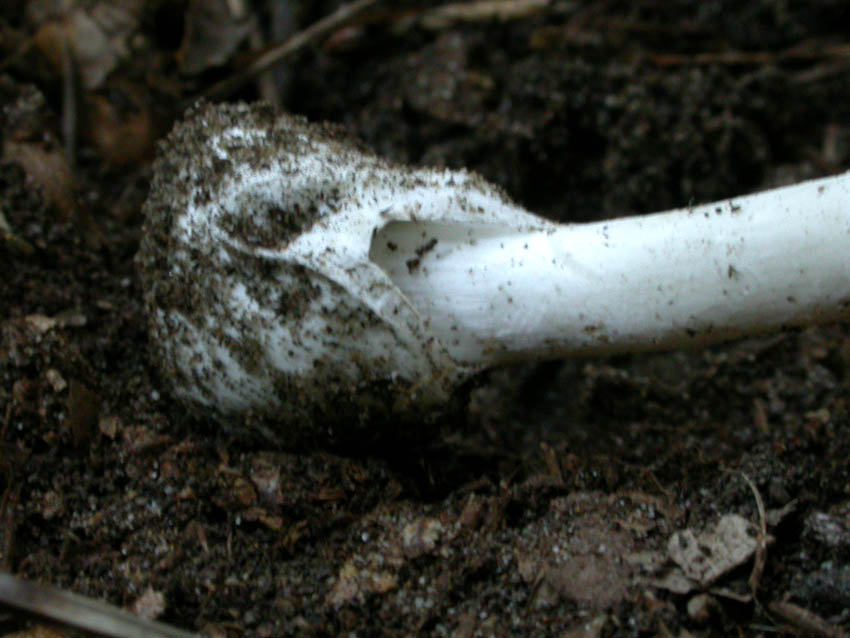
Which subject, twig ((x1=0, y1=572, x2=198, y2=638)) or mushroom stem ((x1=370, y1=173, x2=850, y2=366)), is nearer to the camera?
twig ((x1=0, y1=572, x2=198, y2=638))

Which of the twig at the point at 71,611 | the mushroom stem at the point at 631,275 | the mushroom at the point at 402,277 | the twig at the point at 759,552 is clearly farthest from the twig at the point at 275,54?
the twig at the point at 759,552

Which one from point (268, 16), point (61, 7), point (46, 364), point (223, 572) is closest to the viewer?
point (223, 572)

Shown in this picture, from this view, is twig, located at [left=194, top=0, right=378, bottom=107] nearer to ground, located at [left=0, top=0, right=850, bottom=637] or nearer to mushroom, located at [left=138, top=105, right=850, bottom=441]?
ground, located at [left=0, top=0, right=850, bottom=637]

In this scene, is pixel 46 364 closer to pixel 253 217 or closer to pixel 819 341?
pixel 253 217

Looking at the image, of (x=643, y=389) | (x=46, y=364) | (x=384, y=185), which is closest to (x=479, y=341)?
(x=384, y=185)

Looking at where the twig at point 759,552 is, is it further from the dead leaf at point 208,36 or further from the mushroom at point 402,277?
the dead leaf at point 208,36

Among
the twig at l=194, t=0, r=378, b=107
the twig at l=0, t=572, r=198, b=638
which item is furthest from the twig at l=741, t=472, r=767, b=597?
the twig at l=194, t=0, r=378, b=107
